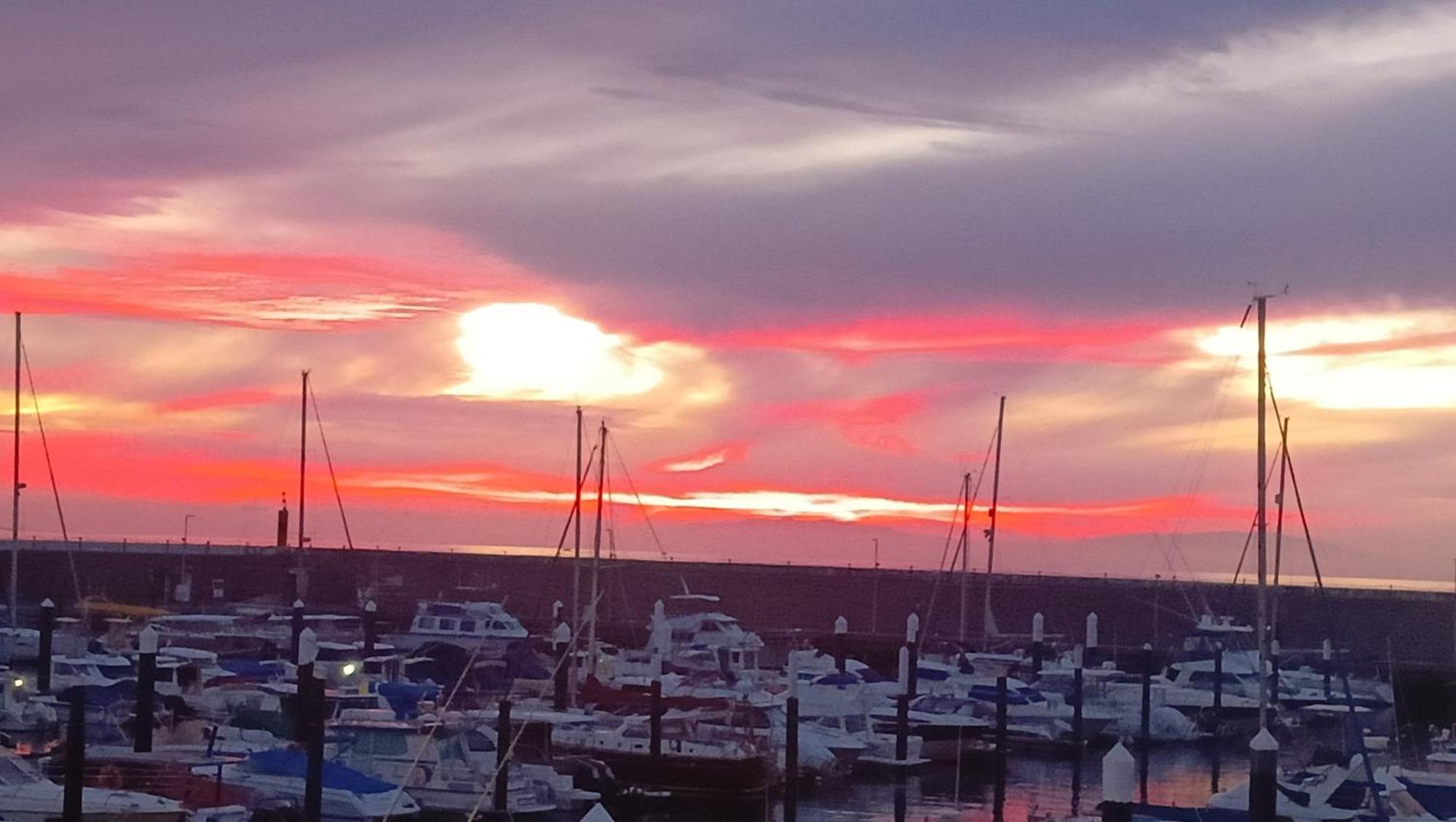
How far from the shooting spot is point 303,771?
120ft

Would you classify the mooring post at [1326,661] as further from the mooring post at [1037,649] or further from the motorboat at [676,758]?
the motorboat at [676,758]

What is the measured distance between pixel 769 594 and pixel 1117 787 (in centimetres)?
7986

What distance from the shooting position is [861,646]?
8025 cm

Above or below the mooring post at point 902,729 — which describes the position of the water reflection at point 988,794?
below

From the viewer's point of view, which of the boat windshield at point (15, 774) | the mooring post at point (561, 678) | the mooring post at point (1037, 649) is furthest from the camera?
the mooring post at point (1037, 649)

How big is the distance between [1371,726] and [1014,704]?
37.6 ft

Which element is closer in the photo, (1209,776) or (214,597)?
(1209,776)

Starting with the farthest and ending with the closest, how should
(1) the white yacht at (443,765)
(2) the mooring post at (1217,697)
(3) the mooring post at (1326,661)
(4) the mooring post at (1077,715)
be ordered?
(3) the mooring post at (1326,661), (2) the mooring post at (1217,697), (4) the mooring post at (1077,715), (1) the white yacht at (443,765)

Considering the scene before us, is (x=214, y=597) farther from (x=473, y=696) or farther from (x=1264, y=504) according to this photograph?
(x=1264, y=504)

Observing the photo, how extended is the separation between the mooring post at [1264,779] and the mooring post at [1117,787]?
298 cm

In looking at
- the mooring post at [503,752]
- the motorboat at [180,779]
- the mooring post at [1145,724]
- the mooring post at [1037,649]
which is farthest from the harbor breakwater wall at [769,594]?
the mooring post at [503,752]

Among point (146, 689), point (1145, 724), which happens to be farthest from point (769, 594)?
point (146, 689)

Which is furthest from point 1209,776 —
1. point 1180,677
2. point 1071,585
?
point 1071,585

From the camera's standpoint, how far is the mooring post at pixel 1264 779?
26297 mm
